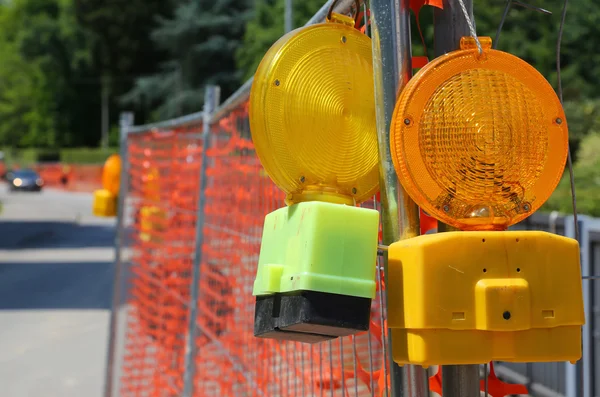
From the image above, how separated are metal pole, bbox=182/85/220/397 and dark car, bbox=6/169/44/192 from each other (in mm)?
45840

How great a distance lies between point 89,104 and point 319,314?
67810 mm

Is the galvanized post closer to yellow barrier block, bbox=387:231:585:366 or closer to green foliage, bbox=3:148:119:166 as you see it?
yellow barrier block, bbox=387:231:585:366

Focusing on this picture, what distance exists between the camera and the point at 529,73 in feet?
3.91

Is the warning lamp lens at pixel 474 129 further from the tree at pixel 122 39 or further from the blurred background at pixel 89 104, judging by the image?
the tree at pixel 122 39

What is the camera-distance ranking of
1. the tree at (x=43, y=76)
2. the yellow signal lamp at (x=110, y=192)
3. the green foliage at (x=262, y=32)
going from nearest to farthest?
the yellow signal lamp at (x=110, y=192) < the green foliage at (x=262, y=32) < the tree at (x=43, y=76)

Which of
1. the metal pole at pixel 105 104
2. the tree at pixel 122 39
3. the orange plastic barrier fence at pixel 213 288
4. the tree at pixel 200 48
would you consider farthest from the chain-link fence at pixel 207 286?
the metal pole at pixel 105 104

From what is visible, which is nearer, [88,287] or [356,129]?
[356,129]

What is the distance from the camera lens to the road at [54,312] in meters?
7.00

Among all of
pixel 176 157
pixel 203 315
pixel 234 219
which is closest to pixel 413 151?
pixel 234 219

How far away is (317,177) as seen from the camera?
136cm

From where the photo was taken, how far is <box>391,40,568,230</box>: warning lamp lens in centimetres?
118

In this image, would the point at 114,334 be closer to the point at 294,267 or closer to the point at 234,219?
the point at 234,219

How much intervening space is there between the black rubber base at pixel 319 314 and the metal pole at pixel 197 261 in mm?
2457

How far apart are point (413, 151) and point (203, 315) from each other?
277 centimetres
